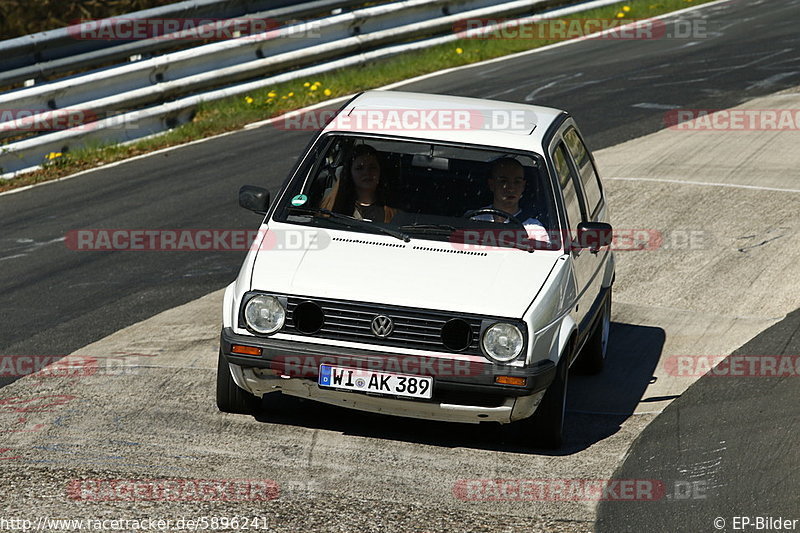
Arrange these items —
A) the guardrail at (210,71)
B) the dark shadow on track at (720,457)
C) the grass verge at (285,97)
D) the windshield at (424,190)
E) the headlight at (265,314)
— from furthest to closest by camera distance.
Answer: the grass verge at (285,97)
the guardrail at (210,71)
the windshield at (424,190)
the headlight at (265,314)
the dark shadow on track at (720,457)

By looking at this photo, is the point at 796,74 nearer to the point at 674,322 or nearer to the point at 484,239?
the point at 674,322

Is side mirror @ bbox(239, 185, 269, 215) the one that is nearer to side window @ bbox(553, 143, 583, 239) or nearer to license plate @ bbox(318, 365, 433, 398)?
license plate @ bbox(318, 365, 433, 398)

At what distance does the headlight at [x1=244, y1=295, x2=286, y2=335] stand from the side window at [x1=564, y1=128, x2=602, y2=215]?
269 centimetres

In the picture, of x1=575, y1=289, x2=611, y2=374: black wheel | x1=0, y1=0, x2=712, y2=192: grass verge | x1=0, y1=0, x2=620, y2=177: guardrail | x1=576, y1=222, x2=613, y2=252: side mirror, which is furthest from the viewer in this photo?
x1=0, y1=0, x2=712, y2=192: grass verge

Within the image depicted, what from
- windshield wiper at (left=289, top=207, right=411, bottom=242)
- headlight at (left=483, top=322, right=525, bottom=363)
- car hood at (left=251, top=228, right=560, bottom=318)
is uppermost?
windshield wiper at (left=289, top=207, right=411, bottom=242)

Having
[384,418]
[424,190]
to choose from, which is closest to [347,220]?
[424,190]

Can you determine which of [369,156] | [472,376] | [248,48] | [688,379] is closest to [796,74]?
[248,48]

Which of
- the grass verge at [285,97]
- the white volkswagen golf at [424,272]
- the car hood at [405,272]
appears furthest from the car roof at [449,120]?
the grass verge at [285,97]

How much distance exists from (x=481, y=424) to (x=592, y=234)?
4.56 feet

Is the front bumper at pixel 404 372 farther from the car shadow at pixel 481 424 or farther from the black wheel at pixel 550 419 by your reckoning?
the car shadow at pixel 481 424

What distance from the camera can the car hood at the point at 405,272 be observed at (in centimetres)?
656

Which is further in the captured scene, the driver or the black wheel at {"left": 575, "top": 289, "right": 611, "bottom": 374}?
the black wheel at {"left": 575, "top": 289, "right": 611, "bottom": 374}

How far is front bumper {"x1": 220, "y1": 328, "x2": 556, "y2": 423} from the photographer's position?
21.2 feet

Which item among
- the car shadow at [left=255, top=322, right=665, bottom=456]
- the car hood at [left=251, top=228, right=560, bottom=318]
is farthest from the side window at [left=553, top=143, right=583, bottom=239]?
the car shadow at [left=255, top=322, right=665, bottom=456]
